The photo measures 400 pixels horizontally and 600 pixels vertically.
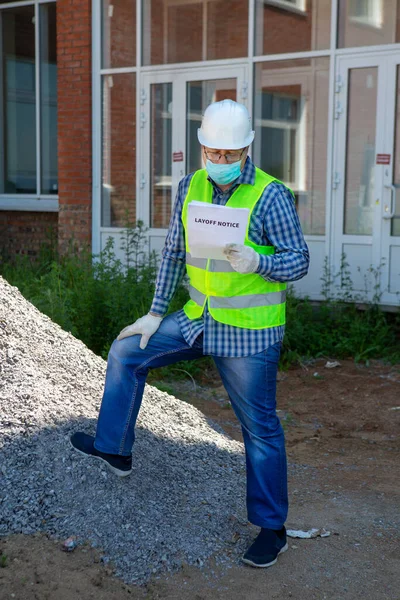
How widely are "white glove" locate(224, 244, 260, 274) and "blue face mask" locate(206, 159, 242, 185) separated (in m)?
0.35

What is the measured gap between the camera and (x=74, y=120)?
11.0 meters

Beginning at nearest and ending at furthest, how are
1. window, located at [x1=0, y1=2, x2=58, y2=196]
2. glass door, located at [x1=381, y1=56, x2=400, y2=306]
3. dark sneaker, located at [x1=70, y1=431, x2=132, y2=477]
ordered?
dark sneaker, located at [x1=70, y1=431, x2=132, y2=477]
glass door, located at [x1=381, y1=56, x2=400, y2=306]
window, located at [x1=0, y1=2, x2=58, y2=196]

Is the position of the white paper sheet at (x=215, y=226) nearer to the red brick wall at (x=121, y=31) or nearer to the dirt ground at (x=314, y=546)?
the dirt ground at (x=314, y=546)

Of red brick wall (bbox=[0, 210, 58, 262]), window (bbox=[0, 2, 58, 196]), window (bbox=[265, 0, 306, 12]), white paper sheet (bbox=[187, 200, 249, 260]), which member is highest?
window (bbox=[265, 0, 306, 12])

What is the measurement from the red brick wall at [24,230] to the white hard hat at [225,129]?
332 inches

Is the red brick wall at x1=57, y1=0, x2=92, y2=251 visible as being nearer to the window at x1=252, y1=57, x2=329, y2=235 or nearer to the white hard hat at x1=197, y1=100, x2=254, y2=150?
the window at x1=252, y1=57, x2=329, y2=235

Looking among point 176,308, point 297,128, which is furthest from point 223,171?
point 297,128

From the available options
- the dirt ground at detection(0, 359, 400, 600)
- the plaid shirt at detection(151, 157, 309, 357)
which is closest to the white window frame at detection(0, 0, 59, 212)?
the dirt ground at detection(0, 359, 400, 600)

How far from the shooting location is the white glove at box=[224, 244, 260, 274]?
11.3 ft

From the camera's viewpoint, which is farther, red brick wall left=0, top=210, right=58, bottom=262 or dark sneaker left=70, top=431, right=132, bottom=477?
red brick wall left=0, top=210, right=58, bottom=262

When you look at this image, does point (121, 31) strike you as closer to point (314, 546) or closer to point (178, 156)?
point (178, 156)

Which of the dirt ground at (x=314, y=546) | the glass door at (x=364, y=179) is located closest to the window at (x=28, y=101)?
the glass door at (x=364, y=179)

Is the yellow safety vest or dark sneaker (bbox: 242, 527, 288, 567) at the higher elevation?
the yellow safety vest

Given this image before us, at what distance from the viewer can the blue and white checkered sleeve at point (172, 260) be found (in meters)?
3.89
